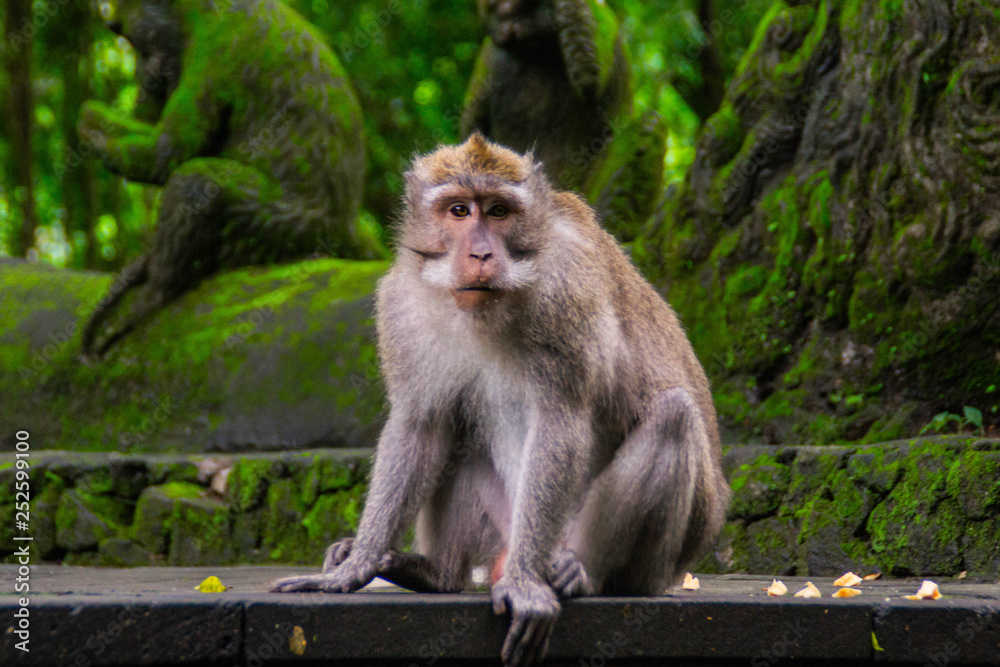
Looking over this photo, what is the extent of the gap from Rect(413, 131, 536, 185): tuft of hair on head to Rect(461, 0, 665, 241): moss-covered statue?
154 inches

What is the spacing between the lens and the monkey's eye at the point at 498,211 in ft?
10.2

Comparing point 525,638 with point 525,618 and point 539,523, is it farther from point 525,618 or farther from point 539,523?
point 539,523

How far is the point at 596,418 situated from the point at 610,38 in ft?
15.9

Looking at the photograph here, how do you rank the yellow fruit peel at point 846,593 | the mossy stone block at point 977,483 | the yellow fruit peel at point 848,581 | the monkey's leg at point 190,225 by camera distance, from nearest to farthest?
the yellow fruit peel at point 846,593 → the yellow fruit peel at point 848,581 → the mossy stone block at point 977,483 → the monkey's leg at point 190,225

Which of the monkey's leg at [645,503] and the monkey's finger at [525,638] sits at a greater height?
the monkey's leg at [645,503]

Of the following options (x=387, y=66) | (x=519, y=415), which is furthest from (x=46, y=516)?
(x=387, y=66)

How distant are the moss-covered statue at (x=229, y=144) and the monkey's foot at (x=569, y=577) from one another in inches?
175

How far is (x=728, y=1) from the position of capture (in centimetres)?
1609

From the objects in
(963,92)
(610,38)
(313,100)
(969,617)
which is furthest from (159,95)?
(969,617)

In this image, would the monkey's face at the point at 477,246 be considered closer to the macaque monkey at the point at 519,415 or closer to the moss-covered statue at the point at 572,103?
the macaque monkey at the point at 519,415

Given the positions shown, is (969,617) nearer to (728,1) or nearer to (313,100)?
(313,100)

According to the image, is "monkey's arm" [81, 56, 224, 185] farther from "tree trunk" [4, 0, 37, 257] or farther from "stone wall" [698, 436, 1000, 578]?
"tree trunk" [4, 0, 37, 257]

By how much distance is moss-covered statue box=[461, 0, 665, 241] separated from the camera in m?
7.12

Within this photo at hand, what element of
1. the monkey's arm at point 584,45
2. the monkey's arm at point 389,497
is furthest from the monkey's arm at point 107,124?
the monkey's arm at point 389,497
